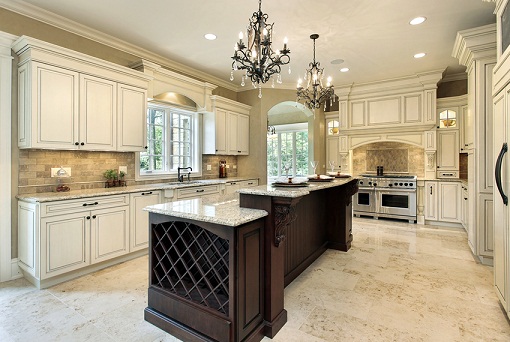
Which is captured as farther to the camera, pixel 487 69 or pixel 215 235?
pixel 487 69

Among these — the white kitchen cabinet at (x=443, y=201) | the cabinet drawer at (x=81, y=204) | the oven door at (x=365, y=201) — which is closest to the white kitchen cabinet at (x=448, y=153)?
the white kitchen cabinet at (x=443, y=201)

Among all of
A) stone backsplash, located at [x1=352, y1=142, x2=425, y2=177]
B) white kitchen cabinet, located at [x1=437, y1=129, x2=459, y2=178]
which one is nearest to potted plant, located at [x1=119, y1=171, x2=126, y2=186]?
stone backsplash, located at [x1=352, y1=142, x2=425, y2=177]

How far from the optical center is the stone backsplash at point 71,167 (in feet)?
10.1

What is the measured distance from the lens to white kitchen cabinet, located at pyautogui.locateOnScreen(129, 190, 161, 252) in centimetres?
352

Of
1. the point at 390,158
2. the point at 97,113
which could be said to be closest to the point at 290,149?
the point at 390,158

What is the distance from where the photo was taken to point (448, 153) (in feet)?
18.1

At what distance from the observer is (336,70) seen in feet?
17.2

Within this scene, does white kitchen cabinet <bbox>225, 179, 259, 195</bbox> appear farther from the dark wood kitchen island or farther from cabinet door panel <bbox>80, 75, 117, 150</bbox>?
the dark wood kitchen island

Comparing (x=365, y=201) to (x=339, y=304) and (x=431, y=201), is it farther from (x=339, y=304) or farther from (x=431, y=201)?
(x=339, y=304)

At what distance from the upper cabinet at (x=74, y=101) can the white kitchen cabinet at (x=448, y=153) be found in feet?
19.2

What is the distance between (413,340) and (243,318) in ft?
4.21

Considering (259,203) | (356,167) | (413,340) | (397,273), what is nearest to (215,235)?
(259,203)

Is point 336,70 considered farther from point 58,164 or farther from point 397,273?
point 58,164

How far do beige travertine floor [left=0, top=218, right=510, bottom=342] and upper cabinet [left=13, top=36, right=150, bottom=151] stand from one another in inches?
64.4
